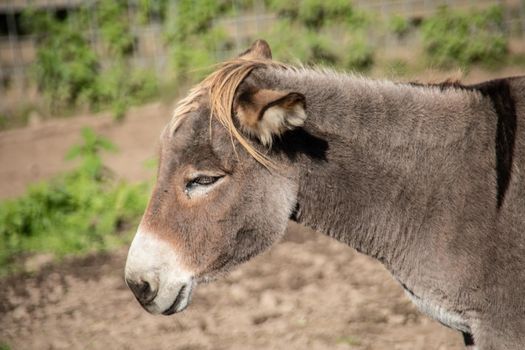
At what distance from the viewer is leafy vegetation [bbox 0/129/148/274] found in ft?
22.1

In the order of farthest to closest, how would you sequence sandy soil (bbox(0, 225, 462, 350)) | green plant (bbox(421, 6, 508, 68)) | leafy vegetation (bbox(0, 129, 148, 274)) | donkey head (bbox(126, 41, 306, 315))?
green plant (bbox(421, 6, 508, 68)) < leafy vegetation (bbox(0, 129, 148, 274)) < sandy soil (bbox(0, 225, 462, 350)) < donkey head (bbox(126, 41, 306, 315))

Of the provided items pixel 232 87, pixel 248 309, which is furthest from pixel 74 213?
pixel 232 87

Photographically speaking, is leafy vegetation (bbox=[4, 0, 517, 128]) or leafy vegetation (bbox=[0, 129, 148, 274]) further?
leafy vegetation (bbox=[4, 0, 517, 128])

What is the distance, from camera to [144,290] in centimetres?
337

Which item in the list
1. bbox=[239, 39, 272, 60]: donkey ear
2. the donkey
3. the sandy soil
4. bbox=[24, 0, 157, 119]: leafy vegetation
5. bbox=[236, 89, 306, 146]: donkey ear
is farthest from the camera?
bbox=[24, 0, 157, 119]: leafy vegetation

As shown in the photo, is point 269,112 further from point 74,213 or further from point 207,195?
point 74,213

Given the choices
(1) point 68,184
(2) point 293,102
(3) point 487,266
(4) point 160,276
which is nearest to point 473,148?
(3) point 487,266

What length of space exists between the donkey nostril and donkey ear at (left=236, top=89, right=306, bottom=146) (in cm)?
88

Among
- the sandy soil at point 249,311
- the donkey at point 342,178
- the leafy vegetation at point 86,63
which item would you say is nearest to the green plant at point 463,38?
the leafy vegetation at point 86,63

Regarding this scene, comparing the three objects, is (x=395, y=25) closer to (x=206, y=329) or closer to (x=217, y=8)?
(x=217, y=8)

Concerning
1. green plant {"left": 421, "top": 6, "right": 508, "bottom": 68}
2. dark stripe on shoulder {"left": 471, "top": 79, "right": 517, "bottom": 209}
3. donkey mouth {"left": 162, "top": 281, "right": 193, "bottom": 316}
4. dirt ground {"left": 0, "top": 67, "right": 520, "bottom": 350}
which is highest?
dark stripe on shoulder {"left": 471, "top": 79, "right": 517, "bottom": 209}

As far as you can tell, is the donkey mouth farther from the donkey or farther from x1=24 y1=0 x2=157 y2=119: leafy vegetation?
x1=24 y1=0 x2=157 y2=119: leafy vegetation

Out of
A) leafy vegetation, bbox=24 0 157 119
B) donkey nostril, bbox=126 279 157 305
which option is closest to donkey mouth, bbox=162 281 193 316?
donkey nostril, bbox=126 279 157 305

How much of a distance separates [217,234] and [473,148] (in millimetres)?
1274
